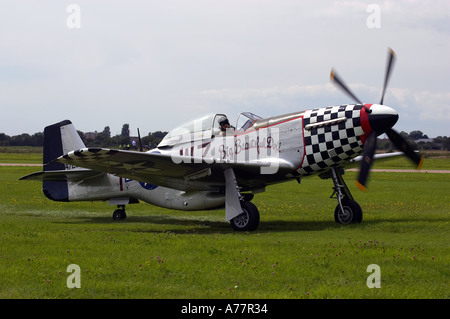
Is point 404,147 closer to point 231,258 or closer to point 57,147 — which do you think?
point 231,258

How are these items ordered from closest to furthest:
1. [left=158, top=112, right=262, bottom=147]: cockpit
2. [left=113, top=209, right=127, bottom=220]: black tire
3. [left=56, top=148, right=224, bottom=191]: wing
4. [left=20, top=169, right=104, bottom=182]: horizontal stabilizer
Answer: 1. [left=56, top=148, right=224, bottom=191]: wing
2. [left=158, top=112, right=262, bottom=147]: cockpit
3. [left=20, top=169, right=104, bottom=182]: horizontal stabilizer
4. [left=113, top=209, right=127, bottom=220]: black tire

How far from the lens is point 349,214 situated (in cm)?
1377

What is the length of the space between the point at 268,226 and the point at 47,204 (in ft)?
33.1

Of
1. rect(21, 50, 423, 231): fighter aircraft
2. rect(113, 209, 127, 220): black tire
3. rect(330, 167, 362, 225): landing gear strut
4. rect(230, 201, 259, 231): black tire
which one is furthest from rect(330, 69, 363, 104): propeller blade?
rect(113, 209, 127, 220): black tire

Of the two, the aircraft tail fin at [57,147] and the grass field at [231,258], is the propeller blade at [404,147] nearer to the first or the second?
the grass field at [231,258]

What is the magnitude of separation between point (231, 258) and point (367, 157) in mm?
4809

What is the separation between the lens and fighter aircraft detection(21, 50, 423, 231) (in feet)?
40.1

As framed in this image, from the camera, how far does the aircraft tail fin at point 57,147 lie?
56.2 feet

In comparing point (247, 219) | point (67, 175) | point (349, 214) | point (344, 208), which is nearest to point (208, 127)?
point (247, 219)

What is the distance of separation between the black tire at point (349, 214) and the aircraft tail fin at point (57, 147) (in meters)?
8.67

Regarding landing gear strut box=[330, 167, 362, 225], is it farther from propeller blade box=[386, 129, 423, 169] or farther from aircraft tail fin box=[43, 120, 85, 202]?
aircraft tail fin box=[43, 120, 85, 202]

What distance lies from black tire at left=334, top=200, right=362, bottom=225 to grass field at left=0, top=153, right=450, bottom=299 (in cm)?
35

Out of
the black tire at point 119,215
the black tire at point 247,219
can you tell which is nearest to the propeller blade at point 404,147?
the black tire at point 247,219
